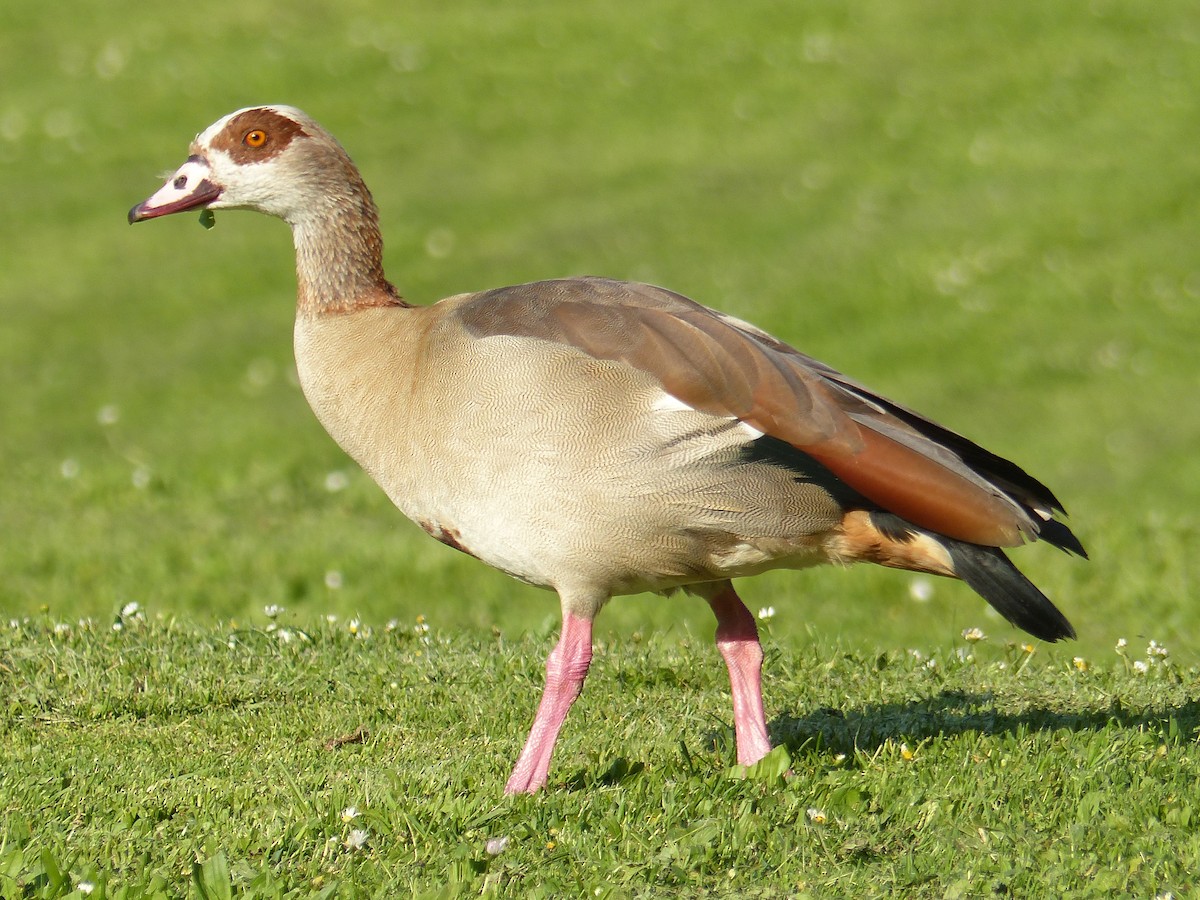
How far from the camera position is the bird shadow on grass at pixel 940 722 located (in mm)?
5191

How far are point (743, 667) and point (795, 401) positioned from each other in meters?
1.02

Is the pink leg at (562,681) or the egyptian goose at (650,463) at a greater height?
the egyptian goose at (650,463)

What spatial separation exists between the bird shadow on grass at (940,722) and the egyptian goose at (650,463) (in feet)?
0.96

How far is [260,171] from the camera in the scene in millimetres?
5559

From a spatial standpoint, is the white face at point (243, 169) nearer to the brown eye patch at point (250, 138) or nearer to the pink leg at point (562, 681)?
the brown eye patch at point (250, 138)

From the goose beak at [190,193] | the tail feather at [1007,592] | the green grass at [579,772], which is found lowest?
the green grass at [579,772]

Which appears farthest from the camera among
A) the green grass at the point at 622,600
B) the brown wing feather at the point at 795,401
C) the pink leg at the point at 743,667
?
the pink leg at the point at 743,667

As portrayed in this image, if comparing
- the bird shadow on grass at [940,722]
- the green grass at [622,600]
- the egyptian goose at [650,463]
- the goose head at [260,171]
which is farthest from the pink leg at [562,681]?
the goose head at [260,171]

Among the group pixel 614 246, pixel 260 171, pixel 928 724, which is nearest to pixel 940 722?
pixel 928 724

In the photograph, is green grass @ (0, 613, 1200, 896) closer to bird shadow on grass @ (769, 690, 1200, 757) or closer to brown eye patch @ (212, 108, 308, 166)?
bird shadow on grass @ (769, 690, 1200, 757)

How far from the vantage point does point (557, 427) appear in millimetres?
4730

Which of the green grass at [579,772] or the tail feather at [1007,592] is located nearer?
the green grass at [579,772]

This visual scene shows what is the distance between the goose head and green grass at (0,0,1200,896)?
110cm

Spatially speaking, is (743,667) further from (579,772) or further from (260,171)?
(260,171)
